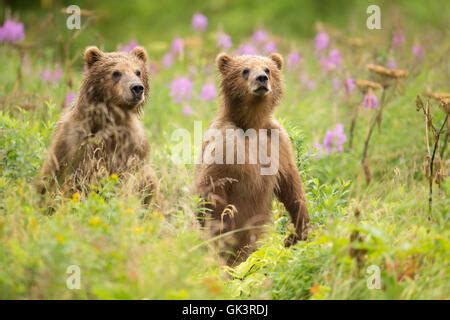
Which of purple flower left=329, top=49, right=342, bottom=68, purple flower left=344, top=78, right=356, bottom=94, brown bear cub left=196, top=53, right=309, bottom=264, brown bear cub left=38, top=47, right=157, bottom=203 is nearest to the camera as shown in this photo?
brown bear cub left=38, top=47, right=157, bottom=203

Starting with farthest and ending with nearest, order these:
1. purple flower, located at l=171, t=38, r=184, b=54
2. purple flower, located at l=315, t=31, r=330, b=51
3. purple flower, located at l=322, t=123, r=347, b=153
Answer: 1. purple flower, located at l=315, t=31, r=330, b=51
2. purple flower, located at l=171, t=38, r=184, b=54
3. purple flower, located at l=322, t=123, r=347, b=153

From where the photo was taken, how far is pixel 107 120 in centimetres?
691

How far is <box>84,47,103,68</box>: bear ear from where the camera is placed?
7062mm

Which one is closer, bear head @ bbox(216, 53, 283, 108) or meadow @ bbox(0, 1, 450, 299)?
meadow @ bbox(0, 1, 450, 299)

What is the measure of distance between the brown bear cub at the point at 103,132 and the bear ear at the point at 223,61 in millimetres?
664

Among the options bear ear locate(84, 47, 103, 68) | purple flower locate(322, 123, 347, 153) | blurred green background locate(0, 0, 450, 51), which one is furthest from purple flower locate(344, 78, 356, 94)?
blurred green background locate(0, 0, 450, 51)

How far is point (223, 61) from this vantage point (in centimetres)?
728

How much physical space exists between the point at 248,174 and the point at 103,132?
47.2 inches

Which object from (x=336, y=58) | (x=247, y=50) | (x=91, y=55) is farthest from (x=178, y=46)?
(x=91, y=55)

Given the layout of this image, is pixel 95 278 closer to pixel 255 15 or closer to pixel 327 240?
pixel 327 240

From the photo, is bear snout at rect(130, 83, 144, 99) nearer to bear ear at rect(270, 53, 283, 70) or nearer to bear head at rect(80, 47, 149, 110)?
bear head at rect(80, 47, 149, 110)

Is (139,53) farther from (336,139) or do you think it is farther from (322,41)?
(322,41)

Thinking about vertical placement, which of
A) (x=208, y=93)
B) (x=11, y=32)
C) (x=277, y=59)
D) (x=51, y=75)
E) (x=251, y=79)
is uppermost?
(x=11, y=32)
